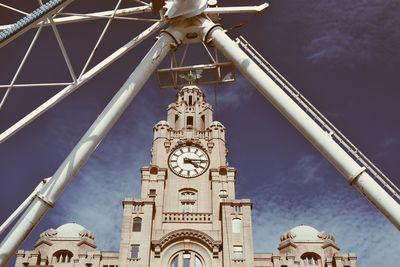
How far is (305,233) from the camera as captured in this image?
79.7 meters

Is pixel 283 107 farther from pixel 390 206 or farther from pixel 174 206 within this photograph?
pixel 174 206

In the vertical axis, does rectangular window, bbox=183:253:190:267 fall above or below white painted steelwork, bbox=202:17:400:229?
above

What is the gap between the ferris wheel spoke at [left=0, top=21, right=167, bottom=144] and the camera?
16.6 metres

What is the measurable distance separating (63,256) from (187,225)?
21.4m

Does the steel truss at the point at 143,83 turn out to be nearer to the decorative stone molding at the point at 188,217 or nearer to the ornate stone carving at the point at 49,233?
the decorative stone molding at the point at 188,217

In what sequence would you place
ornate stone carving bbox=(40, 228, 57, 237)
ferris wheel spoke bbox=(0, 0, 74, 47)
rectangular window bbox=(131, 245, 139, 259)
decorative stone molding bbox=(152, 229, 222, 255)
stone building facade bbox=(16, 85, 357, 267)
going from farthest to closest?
ornate stone carving bbox=(40, 228, 57, 237) → stone building facade bbox=(16, 85, 357, 267) → decorative stone molding bbox=(152, 229, 222, 255) → rectangular window bbox=(131, 245, 139, 259) → ferris wheel spoke bbox=(0, 0, 74, 47)

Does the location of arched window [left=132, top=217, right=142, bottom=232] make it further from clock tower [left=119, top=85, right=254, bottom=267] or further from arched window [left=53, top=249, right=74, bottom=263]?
arched window [left=53, top=249, right=74, bottom=263]

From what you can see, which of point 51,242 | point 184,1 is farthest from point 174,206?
point 184,1

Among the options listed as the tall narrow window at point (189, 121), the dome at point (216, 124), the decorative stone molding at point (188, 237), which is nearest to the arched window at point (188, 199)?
the decorative stone molding at point (188, 237)

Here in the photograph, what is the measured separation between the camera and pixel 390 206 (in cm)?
1495

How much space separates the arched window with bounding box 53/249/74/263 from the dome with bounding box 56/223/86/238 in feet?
11.0

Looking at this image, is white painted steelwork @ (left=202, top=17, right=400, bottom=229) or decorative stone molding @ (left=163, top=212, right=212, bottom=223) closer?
white painted steelwork @ (left=202, top=17, right=400, bottom=229)

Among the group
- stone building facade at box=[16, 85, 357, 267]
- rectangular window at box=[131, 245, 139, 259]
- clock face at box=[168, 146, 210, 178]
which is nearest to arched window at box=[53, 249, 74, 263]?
stone building facade at box=[16, 85, 357, 267]

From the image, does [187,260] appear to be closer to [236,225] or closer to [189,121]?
[236,225]
